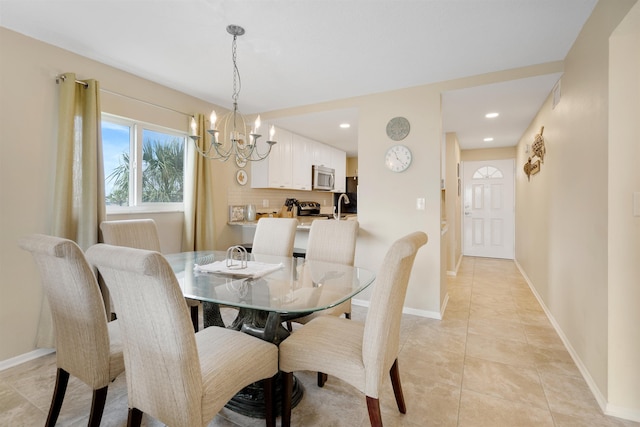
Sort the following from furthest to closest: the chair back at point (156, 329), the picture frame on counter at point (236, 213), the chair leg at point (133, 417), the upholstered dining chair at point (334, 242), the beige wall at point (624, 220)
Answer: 1. the picture frame on counter at point (236, 213)
2. the upholstered dining chair at point (334, 242)
3. the beige wall at point (624, 220)
4. the chair leg at point (133, 417)
5. the chair back at point (156, 329)

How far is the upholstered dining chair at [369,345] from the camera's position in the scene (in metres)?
1.33

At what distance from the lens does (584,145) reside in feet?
6.88

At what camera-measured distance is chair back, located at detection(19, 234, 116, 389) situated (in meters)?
1.31

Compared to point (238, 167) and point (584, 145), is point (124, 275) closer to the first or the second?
point (584, 145)

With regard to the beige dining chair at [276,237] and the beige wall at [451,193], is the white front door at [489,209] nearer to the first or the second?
the beige wall at [451,193]

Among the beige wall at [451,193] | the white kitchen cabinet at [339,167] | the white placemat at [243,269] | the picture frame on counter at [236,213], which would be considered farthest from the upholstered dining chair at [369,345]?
the white kitchen cabinet at [339,167]

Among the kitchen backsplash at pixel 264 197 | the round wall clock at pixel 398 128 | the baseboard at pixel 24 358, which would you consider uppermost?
the round wall clock at pixel 398 128

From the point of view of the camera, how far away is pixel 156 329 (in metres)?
1.11

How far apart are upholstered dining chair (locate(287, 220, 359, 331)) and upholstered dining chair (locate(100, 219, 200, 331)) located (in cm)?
101

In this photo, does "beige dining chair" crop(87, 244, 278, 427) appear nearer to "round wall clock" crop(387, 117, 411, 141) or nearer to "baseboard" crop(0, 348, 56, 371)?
"baseboard" crop(0, 348, 56, 371)

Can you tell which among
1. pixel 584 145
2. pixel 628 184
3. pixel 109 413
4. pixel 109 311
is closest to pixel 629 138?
pixel 628 184

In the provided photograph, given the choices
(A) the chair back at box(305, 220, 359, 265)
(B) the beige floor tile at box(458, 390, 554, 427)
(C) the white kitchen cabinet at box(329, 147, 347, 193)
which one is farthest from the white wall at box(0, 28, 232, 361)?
(C) the white kitchen cabinet at box(329, 147, 347, 193)

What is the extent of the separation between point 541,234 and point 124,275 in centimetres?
405

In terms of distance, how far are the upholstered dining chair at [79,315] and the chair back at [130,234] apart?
87cm
